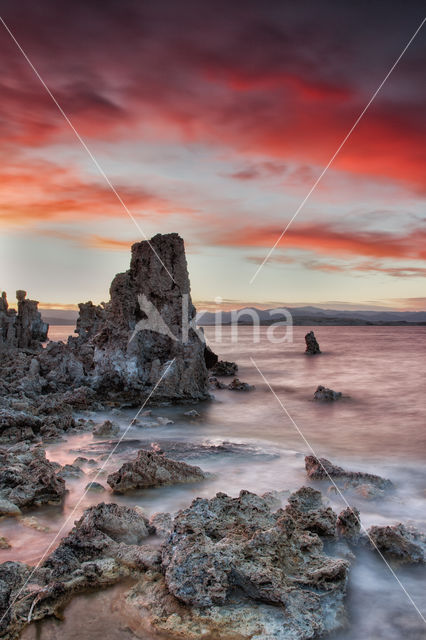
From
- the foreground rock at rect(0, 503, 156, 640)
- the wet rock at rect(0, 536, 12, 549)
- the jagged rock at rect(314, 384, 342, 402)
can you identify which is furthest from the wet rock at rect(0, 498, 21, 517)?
the jagged rock at rect(314, 384, 342, 402)

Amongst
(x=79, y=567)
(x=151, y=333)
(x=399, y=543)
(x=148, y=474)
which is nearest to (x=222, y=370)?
(x=151, y=333)

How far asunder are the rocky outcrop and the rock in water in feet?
59.0

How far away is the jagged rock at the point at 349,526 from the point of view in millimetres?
5500

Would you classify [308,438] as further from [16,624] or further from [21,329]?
[21,329]

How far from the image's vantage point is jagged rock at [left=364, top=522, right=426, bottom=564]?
5.14 metres

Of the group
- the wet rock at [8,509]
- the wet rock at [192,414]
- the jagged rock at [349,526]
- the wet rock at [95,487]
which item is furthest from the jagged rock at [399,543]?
the wet rock at [192,414]

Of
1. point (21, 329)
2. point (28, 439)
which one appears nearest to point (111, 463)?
point (28, 439)

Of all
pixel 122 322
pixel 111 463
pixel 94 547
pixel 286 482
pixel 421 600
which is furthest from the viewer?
pixel 122 322

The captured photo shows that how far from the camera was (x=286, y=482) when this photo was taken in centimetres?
795

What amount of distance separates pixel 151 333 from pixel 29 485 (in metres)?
9.50

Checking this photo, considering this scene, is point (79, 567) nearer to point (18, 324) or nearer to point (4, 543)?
point (4, 543)

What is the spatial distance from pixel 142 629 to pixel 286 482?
14.7 feet

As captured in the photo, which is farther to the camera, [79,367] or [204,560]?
[79,367]

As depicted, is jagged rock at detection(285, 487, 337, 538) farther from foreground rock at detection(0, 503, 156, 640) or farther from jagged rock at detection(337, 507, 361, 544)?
foreground rock at detection(0, 503, 156, 640)
